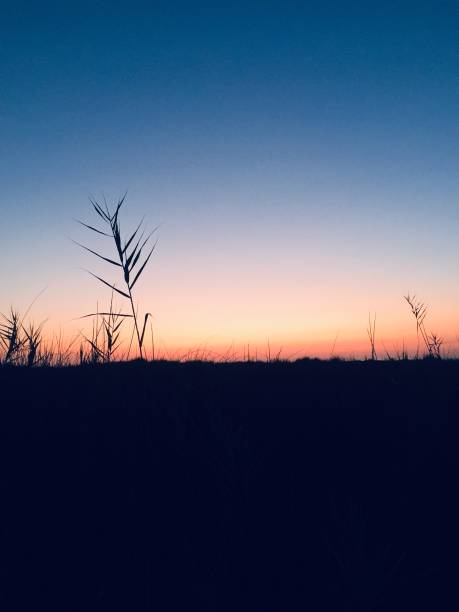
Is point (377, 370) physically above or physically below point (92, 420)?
above

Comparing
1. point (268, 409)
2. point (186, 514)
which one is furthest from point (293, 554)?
point (268, 409)

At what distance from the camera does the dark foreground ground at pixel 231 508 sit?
731 mm

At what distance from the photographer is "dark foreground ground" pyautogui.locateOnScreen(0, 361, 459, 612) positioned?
73 cm

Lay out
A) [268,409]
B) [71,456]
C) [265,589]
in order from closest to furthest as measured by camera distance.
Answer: [265,589], [71,456], [268,409]

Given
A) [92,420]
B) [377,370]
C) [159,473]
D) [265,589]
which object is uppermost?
[377,370]

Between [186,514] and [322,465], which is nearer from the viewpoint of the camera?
[186,514]

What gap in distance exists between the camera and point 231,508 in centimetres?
91

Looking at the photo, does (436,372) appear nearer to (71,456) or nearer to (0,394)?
(71,456)

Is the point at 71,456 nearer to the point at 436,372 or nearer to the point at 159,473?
the point at 159,473

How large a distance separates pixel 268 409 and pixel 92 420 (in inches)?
25.7

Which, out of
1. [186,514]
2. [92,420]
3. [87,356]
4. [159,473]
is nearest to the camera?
[186,514]

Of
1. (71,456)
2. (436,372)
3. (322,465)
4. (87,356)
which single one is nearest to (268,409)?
(322,465)

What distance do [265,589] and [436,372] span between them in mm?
2062

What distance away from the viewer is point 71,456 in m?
1.20
